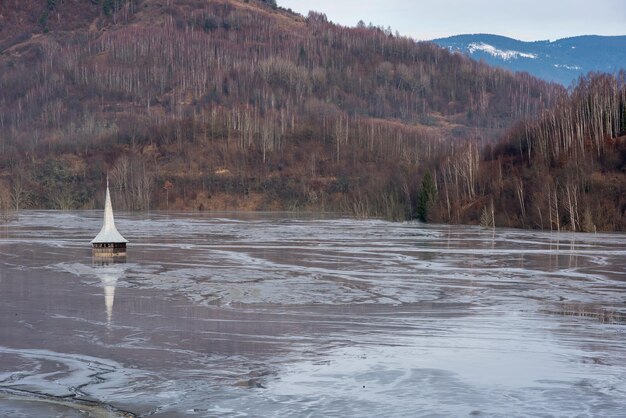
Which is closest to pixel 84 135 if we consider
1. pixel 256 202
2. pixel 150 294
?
pixel 256 202

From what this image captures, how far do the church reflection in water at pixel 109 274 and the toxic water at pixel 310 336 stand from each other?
11cm

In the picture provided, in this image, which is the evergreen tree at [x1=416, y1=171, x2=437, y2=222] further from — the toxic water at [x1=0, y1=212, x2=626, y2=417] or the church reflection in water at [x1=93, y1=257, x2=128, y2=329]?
the church reflection in water at [x1=93, y1=257, x2=128, y2=329]

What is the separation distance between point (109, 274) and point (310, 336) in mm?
15560

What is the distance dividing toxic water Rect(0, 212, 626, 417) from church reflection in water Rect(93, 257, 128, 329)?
0.11 meters

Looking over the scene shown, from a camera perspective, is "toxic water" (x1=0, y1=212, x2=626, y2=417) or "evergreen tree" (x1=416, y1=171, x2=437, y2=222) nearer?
"toxic water" (x1=0, y1=212, x2=626, y2=417)

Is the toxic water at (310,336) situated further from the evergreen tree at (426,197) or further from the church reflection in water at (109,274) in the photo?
the evergreen tree at (426,197)

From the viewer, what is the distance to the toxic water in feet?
55.5

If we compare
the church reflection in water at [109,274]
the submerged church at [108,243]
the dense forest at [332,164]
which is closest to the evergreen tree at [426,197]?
the dense forest at [332,164]

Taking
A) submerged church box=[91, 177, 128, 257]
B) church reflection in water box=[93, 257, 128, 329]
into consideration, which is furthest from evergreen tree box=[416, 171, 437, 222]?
church reflection in water box=[93, 257, 128, 329]

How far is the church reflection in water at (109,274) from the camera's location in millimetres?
27877

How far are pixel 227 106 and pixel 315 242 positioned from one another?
14309 cm

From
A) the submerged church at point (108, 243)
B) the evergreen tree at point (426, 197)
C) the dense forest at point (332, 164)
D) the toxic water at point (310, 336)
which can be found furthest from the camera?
the evergreen tree at point (426, 197)

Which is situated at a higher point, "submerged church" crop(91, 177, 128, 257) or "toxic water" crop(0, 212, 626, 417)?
"submerged church" crop(91, 177, 128, 257)

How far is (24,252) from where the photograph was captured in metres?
46.2
